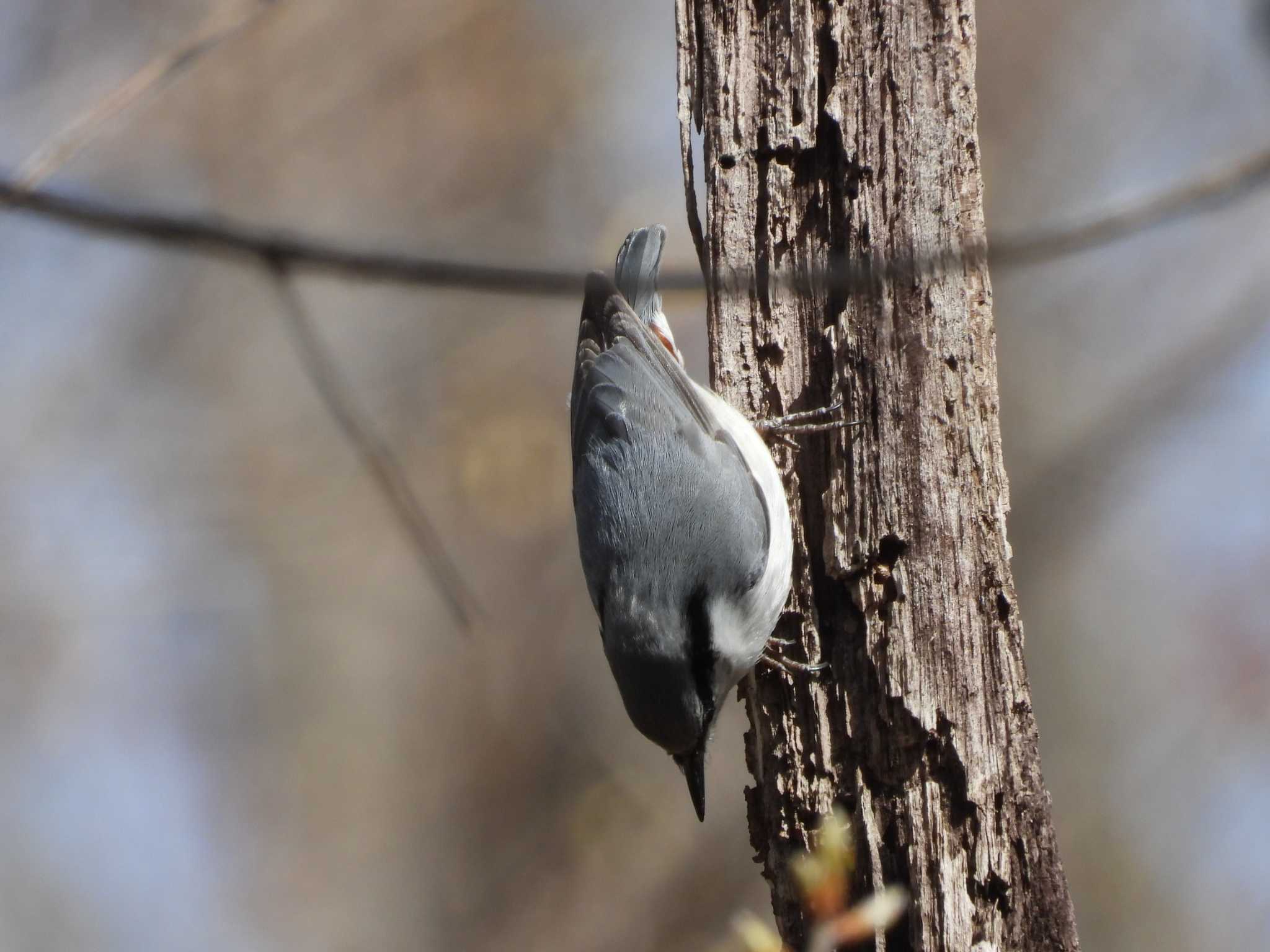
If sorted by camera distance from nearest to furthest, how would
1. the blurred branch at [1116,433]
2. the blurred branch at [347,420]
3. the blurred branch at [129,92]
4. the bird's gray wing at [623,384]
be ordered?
the blurred branch at [347,420]
the blurred branch at [129,92]
the bird's gray wing at [623,384]
the blurred branch at [1116,433]

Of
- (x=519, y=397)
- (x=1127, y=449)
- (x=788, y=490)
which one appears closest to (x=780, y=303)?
(x=788, y=490)

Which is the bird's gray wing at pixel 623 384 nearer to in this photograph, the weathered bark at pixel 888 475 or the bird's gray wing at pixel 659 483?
the bird's gray wing at pixel 659 483

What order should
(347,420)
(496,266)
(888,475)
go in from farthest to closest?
(888,475), (347,420), (496,266)

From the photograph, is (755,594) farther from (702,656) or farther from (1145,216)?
(1145,216)

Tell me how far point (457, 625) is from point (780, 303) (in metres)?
3.60

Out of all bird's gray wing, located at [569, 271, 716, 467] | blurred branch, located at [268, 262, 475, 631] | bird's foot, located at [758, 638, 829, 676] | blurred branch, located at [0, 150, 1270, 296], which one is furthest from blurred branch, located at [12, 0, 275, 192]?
bird's foot, located at [758, 638, 829, 676]

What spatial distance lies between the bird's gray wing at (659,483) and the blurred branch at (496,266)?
77.3 inches

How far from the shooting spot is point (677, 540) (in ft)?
10.1

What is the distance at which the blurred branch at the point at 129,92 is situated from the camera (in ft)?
4.93

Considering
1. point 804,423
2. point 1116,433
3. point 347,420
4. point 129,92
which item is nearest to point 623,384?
point 804,423

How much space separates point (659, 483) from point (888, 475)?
2.09 ft

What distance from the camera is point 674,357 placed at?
3.65 meters

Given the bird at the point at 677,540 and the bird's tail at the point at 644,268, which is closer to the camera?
the bird at the point at 677,540

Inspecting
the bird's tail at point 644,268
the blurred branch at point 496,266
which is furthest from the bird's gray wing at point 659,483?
the blurred branch at point 496,266
